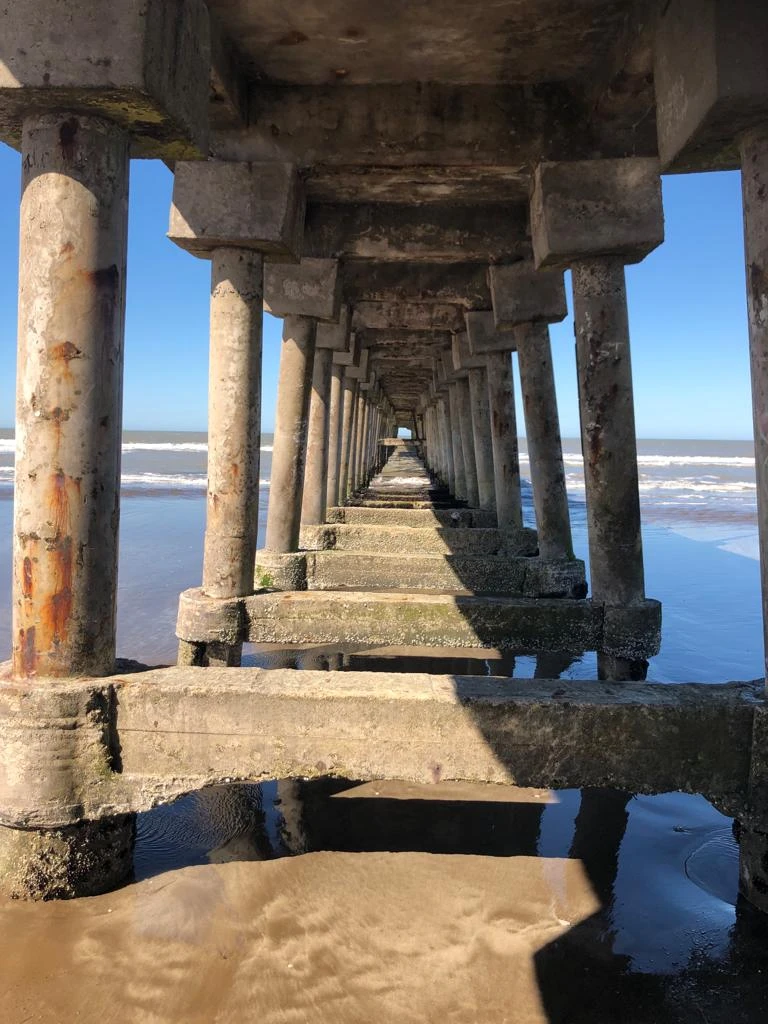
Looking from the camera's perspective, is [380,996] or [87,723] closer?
[380,996]

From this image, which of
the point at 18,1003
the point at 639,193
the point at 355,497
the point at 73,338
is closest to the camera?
the point at 18,1003

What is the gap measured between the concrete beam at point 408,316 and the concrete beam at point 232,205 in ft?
22.7

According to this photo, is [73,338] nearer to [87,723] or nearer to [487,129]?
[87,723]

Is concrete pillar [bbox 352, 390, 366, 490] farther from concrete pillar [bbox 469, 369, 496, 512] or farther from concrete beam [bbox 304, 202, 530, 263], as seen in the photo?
concrete beam [bbox 304, 202, 530, 263]

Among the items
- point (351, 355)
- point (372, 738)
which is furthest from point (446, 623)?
point (351, 355)

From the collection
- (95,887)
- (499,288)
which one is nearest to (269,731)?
(95,887)

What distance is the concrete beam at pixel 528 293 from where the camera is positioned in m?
7.45

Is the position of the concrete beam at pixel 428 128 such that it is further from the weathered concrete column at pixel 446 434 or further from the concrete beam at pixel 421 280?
the weathered concrete column at pixel 446 434

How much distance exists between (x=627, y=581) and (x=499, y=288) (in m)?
3.77

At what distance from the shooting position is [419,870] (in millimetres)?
3443

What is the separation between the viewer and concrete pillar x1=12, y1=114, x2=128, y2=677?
3.03m

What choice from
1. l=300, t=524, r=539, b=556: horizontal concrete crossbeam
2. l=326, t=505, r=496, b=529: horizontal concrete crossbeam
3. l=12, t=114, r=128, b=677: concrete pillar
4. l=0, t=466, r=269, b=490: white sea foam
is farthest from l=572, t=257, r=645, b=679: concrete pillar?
l=0, t=466, r=269, b=490: white sea foam

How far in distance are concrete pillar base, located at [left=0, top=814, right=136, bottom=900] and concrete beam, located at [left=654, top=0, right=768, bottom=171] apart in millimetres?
3911

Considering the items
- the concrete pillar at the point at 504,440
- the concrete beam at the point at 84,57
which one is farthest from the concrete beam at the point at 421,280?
the concrete beam at the point at 84,57
